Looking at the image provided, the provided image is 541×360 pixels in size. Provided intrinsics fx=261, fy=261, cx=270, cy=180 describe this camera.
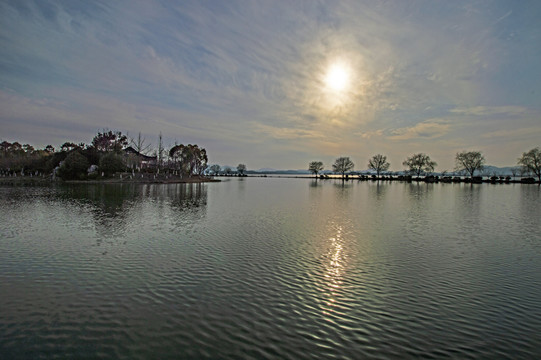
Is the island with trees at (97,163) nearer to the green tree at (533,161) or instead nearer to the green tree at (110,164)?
the green tree at (110,164)

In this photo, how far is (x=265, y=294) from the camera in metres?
8.77

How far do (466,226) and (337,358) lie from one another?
2024 centimetres

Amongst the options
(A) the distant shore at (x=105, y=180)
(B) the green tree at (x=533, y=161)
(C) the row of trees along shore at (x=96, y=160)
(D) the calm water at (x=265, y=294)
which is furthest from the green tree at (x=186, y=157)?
(B) the green tree at (x=533, y=161)

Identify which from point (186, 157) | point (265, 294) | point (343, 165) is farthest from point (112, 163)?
point (343, 165)

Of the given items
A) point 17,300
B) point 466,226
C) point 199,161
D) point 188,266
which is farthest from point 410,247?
point 199,161

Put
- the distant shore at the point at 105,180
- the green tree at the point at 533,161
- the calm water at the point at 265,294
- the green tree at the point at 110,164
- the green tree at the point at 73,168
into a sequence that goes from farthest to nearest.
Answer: the green tree at the point at 533,161
the green tree at the point at 110,164
the green tree at the point at 73,168
the distant shore at the point at 105,180
the calm water at the point at 265,294

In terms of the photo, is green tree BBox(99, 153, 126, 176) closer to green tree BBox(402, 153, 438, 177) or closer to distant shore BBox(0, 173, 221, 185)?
→ distant shore BBox(0, 173, 221, 185)

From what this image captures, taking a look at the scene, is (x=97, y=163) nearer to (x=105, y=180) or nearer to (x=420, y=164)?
(x=105, y=180)

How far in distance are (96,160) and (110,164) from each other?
35.2ft

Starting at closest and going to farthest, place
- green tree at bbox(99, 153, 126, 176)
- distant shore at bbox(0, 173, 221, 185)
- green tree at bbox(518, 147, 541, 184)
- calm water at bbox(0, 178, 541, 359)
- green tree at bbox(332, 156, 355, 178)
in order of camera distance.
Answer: calm water at bbox(0, 178, 541, 359) → distant shore at bbox(0, 173, 221, 185) → green tree at bbox(99, 153, 126, 176) → green tree at bbox(518, 147, 541, 184) → green tree at bbox(332, 156, 355, 178)

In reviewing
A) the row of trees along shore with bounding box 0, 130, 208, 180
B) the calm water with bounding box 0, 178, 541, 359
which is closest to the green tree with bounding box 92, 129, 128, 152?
the row of trees along shore with bounding box 0, 130, 208, 180

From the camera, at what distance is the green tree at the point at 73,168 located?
230ft

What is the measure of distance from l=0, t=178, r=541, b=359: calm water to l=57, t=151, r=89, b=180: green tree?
63.5 m

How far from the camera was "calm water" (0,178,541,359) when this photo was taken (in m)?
6.13
